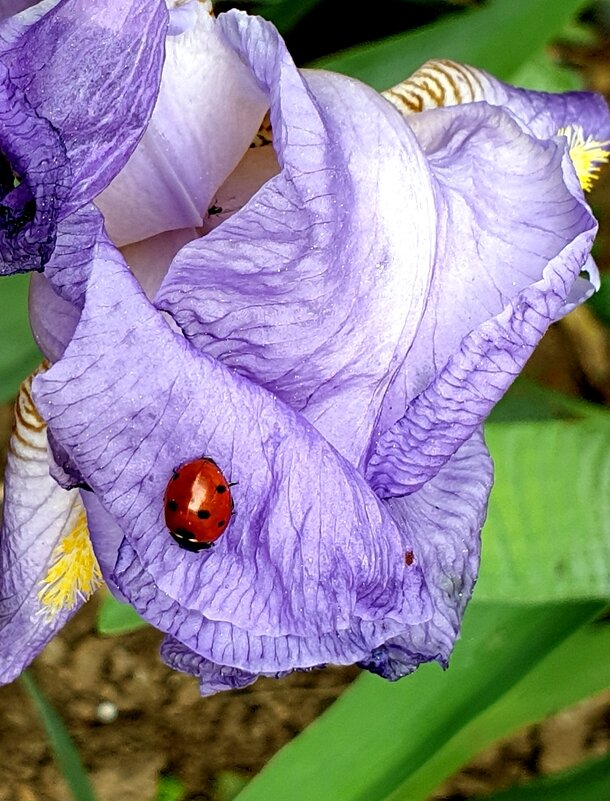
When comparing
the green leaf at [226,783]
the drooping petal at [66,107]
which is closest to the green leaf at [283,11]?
the drooping petal at [66,107]

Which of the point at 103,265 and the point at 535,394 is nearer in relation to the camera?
the point at 103,265

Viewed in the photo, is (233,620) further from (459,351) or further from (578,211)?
(578,211)

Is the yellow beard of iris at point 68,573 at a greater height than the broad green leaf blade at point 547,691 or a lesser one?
greater

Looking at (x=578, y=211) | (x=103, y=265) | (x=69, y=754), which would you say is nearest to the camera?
(x=103, y=265)

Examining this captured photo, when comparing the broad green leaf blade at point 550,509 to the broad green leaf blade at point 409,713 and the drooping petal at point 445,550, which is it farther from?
the drooping petal at point 445,550

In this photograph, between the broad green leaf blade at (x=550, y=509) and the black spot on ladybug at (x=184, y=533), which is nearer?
the black spot on ladybug at (x=184, y=533)

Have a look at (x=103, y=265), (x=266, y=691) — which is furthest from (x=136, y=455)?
(x=266, y=691)
